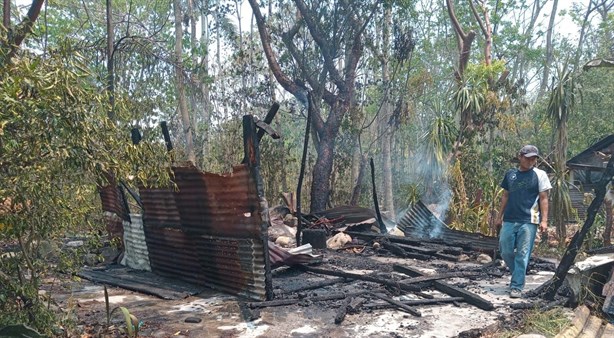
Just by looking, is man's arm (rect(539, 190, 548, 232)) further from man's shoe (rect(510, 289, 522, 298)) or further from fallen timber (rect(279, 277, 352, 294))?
fallen timber (rect(279, 277, 352, 294))

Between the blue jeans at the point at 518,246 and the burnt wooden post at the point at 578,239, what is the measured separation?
346mm

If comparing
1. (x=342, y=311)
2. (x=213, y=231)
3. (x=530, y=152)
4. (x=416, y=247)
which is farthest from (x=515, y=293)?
(x=416, y=247)

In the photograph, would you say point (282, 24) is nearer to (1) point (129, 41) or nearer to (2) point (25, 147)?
(1) point (129, 41)

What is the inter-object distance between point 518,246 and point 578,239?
110 centimetres

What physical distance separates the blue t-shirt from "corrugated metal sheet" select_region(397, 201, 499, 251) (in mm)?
3222

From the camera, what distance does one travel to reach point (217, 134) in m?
17.6

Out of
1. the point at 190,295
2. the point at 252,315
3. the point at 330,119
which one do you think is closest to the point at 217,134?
the point at 330,119

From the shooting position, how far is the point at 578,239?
213 inches

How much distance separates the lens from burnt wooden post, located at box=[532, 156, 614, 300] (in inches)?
206

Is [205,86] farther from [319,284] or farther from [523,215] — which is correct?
[523,215]

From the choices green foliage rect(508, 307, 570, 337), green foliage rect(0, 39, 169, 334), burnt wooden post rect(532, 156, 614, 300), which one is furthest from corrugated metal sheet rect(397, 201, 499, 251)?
green foliage rect(0, 39, 169, 334)

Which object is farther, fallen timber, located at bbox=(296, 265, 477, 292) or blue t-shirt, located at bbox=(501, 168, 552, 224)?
fallen timber, located at bbox=(296, 265, 477, 292)

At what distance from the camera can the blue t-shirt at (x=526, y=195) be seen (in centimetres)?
647

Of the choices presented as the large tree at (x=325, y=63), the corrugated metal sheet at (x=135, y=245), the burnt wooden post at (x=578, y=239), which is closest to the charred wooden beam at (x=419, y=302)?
the burnt wooden post at (x=578, y=239)
